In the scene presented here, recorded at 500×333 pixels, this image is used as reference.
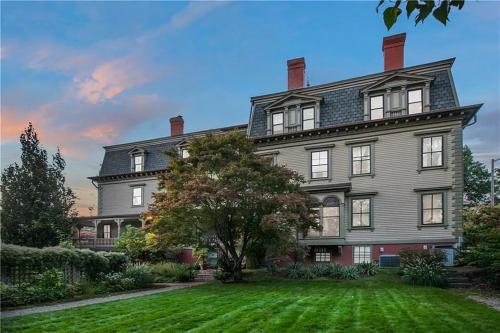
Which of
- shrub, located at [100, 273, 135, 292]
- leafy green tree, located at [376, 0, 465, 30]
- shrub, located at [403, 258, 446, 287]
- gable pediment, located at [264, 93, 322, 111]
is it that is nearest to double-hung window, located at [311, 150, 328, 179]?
gable pediment, located at [264, 93, 322, 111]

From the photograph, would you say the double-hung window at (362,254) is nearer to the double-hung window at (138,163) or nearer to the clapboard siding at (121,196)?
the clapboard siding at (121,196)

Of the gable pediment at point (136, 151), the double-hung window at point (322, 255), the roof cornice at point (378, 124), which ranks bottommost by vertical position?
the double-hung window at point (322, 255)

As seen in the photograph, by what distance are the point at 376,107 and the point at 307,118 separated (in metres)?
4.28

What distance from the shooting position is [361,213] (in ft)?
79.5

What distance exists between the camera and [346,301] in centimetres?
1140

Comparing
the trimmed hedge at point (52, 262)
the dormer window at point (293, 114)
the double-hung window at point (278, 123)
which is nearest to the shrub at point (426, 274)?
the dormer window at point (293, 114)

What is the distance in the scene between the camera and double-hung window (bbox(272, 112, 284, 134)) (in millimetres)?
27094

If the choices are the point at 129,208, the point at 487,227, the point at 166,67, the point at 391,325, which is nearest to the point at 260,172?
the point at 166,67

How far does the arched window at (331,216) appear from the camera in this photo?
24.2m

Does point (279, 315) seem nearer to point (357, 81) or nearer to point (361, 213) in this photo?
A: point (361, 213)

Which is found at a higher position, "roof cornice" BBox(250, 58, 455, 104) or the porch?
"roof cornice" BBox(250, 58, 455, 104)

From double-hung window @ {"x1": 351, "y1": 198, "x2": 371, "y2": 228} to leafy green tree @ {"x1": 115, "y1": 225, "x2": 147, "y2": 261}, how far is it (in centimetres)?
1307

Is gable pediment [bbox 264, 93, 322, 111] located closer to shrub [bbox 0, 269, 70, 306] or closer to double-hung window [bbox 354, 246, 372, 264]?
double-hung window [bbox 354, 246, 372, 264]

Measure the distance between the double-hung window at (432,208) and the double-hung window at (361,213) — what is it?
2962mm
